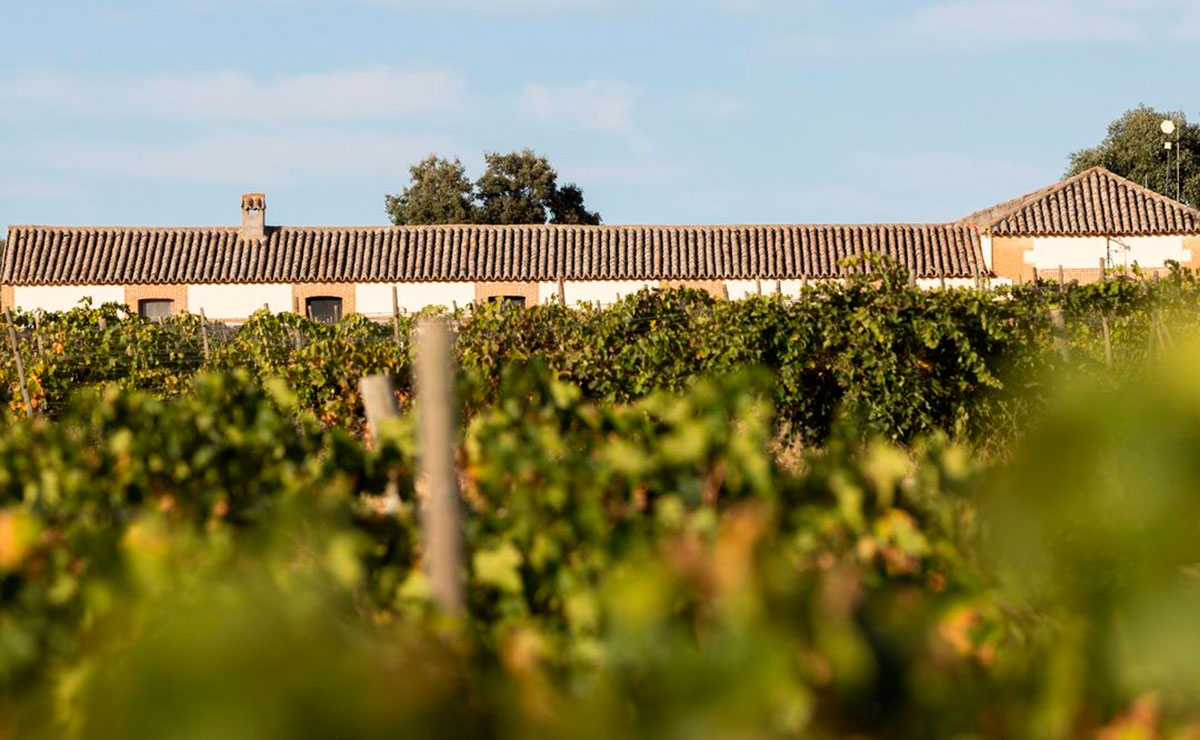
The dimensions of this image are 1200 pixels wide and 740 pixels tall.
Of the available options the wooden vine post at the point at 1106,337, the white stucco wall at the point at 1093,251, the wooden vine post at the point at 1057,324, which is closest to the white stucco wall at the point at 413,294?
the white stucco wall at the point at 1093,251

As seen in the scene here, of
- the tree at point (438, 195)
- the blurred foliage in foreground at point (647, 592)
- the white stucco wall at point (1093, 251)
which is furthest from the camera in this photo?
the tree at point (438, 195)

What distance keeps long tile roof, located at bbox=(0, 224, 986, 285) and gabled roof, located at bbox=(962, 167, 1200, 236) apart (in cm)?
121

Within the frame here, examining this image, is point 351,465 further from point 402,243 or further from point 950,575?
point 402,243

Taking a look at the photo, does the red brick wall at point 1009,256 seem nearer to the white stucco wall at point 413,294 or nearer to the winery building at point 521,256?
the winery building at point 521,256

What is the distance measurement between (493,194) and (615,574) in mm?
50558

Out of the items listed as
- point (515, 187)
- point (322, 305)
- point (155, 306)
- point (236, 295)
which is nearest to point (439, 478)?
point (322, 305)

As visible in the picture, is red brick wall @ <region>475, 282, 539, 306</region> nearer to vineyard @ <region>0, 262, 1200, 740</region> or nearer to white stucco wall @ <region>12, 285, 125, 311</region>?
white stucco wall @ <region>12, 285, 125, 311</region>

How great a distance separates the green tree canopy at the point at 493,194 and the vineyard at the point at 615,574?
157 ft

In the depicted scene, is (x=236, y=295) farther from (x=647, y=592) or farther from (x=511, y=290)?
Result: (x=647, y=592)

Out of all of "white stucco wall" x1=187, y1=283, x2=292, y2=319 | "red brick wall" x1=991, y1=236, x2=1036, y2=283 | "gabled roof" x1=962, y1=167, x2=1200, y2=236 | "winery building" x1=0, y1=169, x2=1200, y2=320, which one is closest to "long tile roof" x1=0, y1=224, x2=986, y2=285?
"winery building" x1=0, y1=169, x2=1200, y2=320

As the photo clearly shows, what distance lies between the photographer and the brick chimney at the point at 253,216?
35281 millimetres

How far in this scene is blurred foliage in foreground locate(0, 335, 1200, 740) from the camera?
758 millimetres

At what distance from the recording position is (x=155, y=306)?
114 ft

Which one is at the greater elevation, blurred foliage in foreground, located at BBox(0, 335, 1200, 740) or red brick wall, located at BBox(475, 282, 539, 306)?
red brick wall, located at BBox(475, 282, 539, 306)
